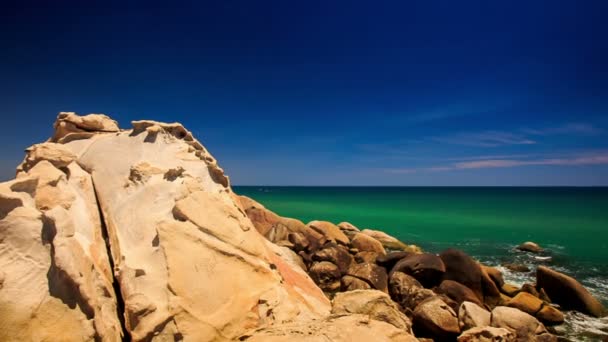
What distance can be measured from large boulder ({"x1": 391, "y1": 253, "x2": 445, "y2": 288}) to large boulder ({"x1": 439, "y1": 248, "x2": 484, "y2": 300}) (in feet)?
1.25

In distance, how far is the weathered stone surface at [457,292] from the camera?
9.85 meters

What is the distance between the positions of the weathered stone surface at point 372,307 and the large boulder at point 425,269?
544cm

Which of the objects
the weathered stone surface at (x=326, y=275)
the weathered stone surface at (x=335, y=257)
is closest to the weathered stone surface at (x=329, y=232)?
the weathered stone surface at (x=335, y=257)

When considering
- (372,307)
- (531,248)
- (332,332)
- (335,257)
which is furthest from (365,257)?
(531,248)

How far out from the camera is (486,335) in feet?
20.9

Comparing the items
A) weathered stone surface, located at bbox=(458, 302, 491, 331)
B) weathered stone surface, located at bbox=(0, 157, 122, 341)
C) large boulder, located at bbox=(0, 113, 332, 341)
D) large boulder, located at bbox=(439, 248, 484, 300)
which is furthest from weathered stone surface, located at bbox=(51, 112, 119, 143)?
large boulder, located at bbox=(439, 248, 484, 300)

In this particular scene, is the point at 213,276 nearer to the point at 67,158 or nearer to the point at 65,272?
the point at 65,272

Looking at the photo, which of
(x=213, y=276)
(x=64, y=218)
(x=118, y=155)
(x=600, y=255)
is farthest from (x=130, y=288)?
(x=600, y=255)

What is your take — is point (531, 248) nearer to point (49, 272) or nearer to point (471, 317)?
point (471, 317)

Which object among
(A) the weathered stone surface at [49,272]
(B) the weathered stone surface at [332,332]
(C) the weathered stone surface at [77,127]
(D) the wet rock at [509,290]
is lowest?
(D) the wet rock at [509,290]

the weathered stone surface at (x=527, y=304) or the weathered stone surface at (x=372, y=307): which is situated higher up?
the weathered stone surface at (x=372, y=307)

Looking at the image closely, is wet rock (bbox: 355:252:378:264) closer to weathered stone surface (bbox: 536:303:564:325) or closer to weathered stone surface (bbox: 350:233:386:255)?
weathered stone surface (bbox: 350:233:386:255)

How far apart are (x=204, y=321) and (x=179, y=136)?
179 inches

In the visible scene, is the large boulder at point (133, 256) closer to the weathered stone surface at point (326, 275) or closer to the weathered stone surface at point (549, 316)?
the weathered stone surface at point (326, 275)
